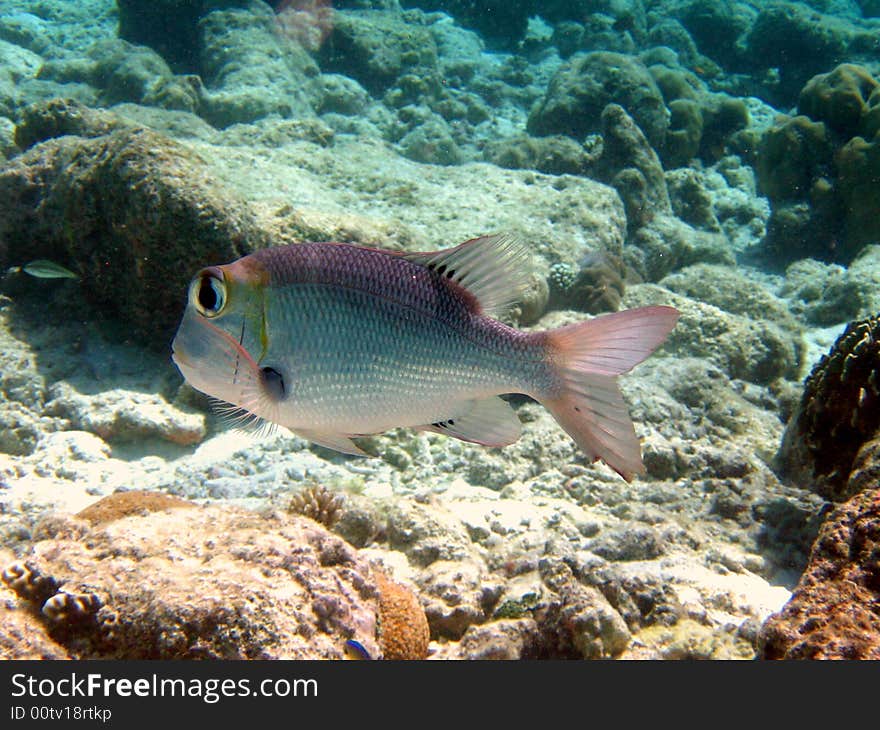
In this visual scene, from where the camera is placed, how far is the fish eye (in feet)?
5.63

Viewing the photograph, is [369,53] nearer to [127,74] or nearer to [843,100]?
[127,74]

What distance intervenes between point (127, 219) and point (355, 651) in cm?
396

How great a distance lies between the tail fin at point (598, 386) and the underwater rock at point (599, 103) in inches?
459

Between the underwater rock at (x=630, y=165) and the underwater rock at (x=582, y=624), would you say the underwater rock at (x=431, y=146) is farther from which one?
the underwater rock at (x=582, y=624)

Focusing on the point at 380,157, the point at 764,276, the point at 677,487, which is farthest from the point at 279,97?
the point at 677,487

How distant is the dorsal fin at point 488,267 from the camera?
1892 mm

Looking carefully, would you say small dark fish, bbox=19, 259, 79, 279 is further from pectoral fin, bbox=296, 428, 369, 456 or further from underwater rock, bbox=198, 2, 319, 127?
underwater rock, bbox=198, 2, 319, 127

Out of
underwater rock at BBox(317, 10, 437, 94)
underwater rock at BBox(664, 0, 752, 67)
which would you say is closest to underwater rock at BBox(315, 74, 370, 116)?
underwater rock at BBox(317, 10, 437, 94)

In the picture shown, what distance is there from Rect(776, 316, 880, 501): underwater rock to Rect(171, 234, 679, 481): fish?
2.78m

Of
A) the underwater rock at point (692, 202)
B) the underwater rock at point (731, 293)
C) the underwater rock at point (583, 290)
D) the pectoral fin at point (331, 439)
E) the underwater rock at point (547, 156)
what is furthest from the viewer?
the underwater rock at point (692, 202)

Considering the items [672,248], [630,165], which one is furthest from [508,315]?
[630,165]

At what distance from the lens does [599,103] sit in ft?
39.7

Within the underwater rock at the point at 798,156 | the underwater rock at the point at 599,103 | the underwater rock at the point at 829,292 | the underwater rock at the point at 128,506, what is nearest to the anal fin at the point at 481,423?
the underwater rock at the point at 128,506

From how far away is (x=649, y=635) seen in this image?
2.48 meters
